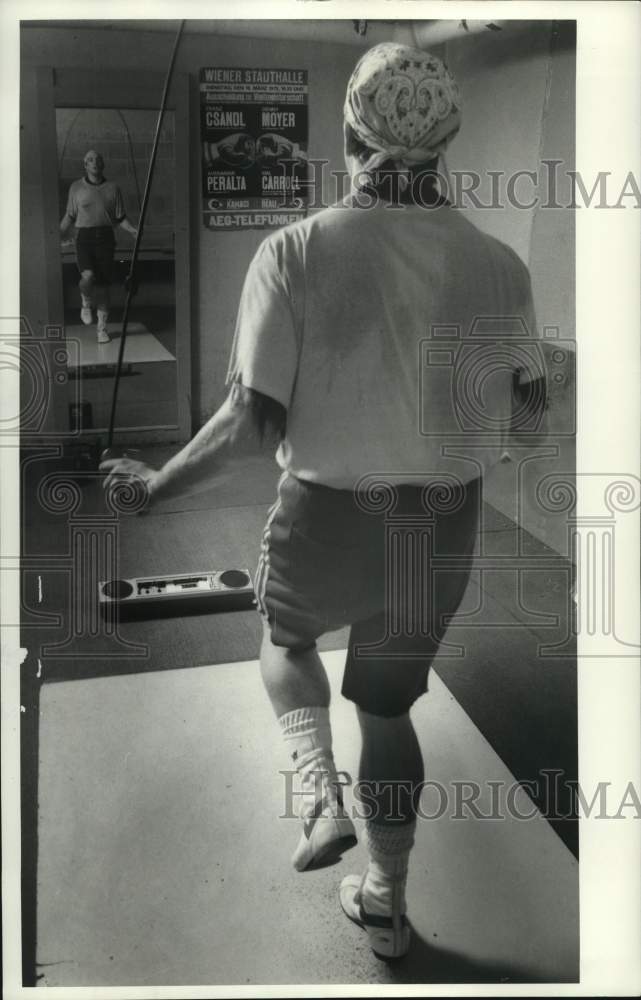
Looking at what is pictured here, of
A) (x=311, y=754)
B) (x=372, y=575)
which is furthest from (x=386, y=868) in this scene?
(x=372, y=575)

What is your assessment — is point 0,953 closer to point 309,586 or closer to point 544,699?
point 309,586

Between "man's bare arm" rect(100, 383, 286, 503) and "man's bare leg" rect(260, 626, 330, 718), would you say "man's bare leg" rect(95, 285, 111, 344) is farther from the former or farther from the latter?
"man's bare leg" rect(260, 626, 330, 718)

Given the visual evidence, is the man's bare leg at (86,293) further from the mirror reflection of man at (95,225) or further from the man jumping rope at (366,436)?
the man jumping rope at (366,436)

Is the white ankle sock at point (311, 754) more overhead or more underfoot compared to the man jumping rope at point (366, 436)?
more underfoot

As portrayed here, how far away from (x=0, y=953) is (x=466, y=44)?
1.68 m

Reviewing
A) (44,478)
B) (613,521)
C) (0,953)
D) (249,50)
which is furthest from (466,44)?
(0,953)

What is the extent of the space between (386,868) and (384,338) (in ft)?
2.86

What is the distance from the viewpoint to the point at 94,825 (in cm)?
185

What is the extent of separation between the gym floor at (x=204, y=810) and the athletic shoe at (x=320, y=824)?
21 millimetres

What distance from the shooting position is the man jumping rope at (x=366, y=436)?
1.72m

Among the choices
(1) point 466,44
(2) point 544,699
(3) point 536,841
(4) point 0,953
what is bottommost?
(4) point 0,953

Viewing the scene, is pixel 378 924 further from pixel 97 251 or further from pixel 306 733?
pixel 97 251

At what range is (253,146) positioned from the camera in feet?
5.89

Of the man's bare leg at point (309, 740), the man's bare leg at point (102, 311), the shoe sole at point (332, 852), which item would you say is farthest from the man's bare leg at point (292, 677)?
the man's bare leg at point (102, 311)
